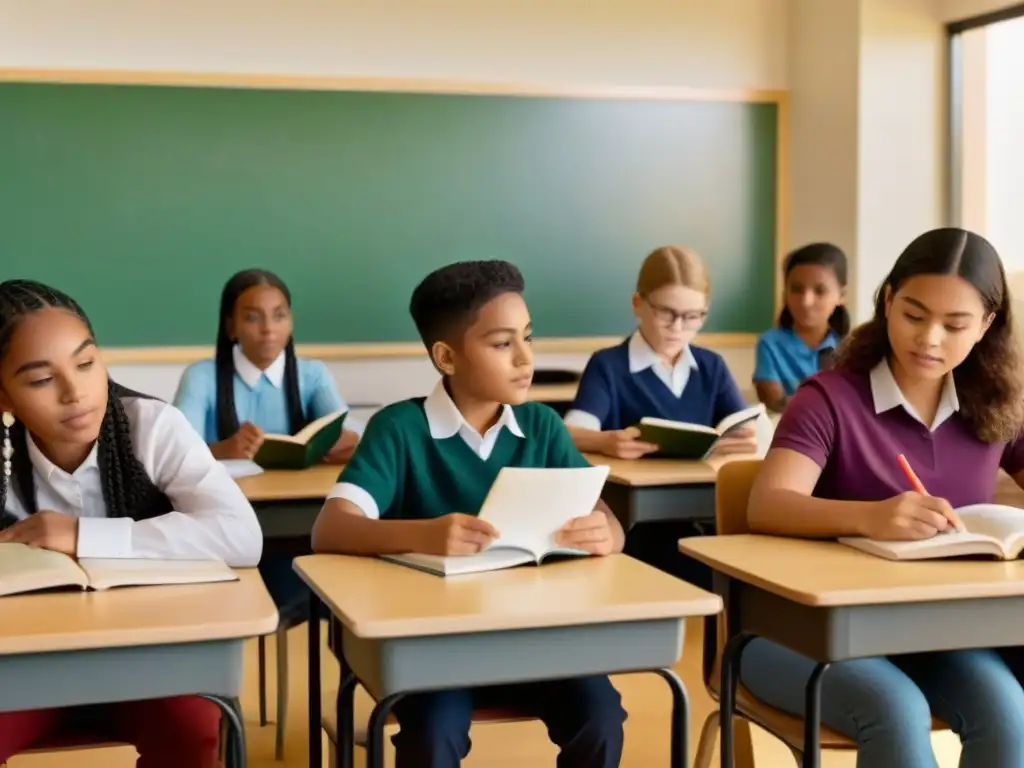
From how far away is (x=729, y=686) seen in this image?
2.02 metres

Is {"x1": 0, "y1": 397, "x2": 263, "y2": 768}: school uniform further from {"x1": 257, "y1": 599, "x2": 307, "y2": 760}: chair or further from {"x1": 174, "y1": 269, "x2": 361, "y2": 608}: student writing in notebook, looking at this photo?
{"x1": 174, "y1": 269, "x2": 361, "y2": 608}: student writing in notebook

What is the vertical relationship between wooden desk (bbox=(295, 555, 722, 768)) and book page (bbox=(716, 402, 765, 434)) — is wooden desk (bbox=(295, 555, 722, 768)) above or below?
below

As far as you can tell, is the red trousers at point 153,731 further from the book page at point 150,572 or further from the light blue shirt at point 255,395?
the light blue shirt at point 255,395

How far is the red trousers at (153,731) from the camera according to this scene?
1.80 meters

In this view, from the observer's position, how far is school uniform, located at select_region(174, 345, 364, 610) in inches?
140

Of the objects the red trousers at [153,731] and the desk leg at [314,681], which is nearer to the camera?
the red trousers at [153,731]

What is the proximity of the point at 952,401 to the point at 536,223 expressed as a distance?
3.04 metres

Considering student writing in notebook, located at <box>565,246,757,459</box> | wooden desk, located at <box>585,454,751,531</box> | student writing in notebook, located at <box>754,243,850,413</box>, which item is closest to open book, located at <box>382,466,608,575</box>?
wooden desk, located at <box>585,454,751,531</box>

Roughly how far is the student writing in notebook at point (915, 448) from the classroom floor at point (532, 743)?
0.65m

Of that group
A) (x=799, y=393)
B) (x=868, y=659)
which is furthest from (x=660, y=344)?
(x=868, y=659)

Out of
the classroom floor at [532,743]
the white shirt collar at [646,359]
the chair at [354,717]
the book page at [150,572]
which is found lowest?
the classroom floor at [532,743]

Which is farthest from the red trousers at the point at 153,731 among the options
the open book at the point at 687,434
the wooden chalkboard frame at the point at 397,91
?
the wooden chalkboard frame at the point at 397,91

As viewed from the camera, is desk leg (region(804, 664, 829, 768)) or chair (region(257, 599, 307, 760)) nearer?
desk leg (region(804, 664, 829, 768))

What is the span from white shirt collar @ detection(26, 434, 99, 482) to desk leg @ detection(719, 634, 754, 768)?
1038 mm
